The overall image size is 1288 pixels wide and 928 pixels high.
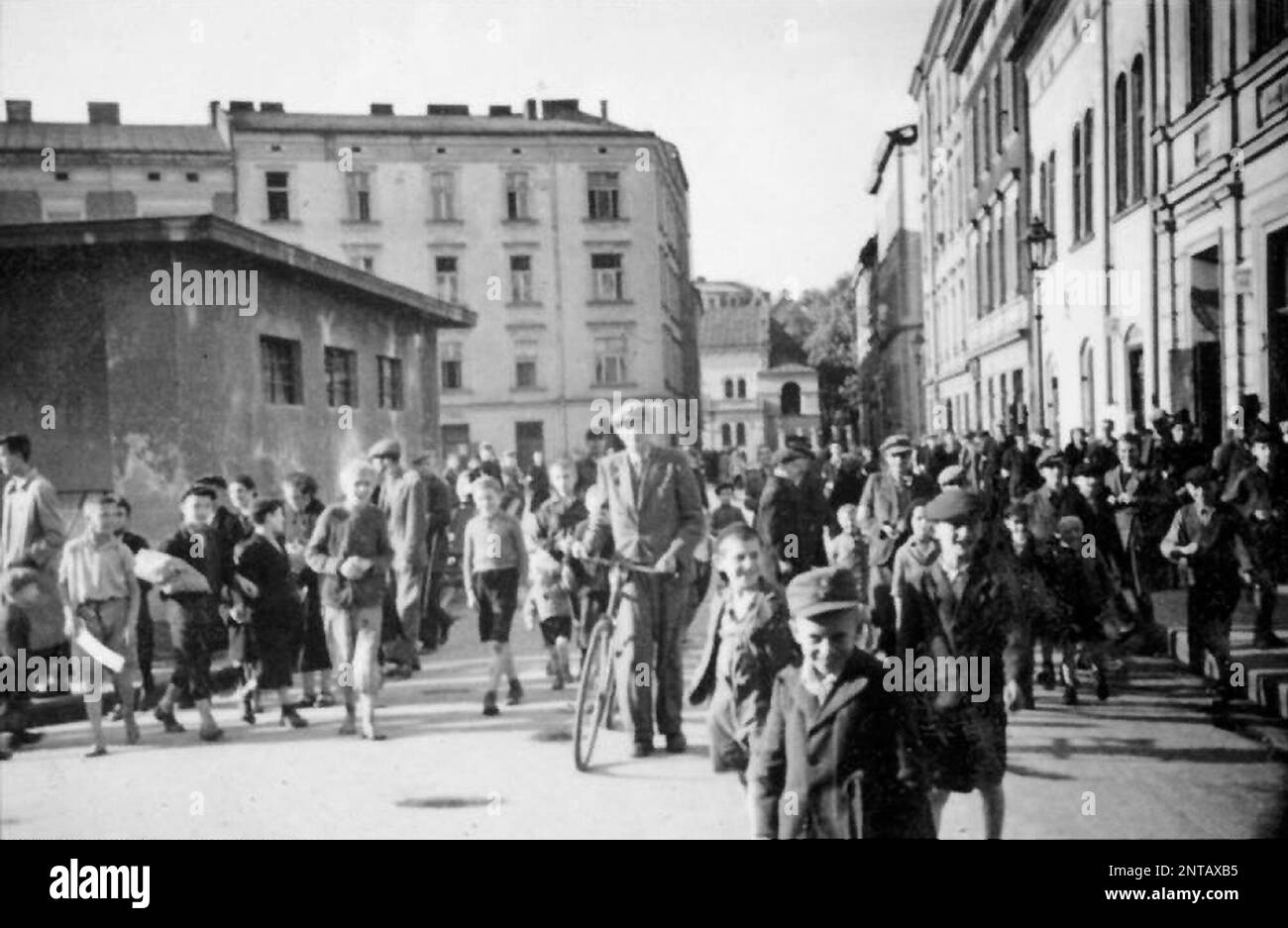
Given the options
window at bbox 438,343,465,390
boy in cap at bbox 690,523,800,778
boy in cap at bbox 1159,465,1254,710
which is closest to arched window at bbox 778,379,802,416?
window at bbox 438,343,465,390

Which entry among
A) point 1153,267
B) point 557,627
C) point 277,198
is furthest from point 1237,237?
point 277,198

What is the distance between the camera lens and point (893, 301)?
900cm

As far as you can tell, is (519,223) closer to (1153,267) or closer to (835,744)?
(835,744)

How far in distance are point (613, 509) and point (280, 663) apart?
6.89 feet

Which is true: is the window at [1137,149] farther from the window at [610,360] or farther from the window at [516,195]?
the window at [516,195]

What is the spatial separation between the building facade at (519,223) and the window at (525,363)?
15 millimetres

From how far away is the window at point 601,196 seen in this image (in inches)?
229

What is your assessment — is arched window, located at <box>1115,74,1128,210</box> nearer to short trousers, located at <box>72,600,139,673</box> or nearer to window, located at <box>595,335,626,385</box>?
window, located at <box>595,335,626,385</box>

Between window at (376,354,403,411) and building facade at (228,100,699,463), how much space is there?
4.53 m

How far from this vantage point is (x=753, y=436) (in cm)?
934
